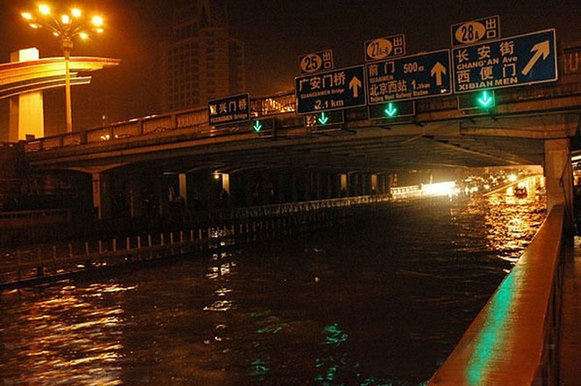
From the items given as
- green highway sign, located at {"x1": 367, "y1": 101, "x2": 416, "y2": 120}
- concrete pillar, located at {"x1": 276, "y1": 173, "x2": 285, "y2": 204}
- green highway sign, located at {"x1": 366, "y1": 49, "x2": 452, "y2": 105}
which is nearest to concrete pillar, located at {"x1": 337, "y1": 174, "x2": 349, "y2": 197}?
concrete pillar, located at {"x1": 276, "y1": 173, "x2": 285, "y2": 204}

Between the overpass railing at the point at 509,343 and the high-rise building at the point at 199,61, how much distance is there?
165663 mm

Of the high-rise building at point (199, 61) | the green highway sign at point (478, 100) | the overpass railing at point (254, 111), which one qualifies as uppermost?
the high-rise building at point (199, 61)

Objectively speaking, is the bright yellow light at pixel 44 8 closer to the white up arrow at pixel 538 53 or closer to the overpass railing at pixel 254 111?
the overpass railing at pixel 254 111

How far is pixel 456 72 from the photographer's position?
20438 mm

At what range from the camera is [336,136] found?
1005 inches

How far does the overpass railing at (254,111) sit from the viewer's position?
18.4 meters

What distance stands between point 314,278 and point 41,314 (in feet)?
26.8

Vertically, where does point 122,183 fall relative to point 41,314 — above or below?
above

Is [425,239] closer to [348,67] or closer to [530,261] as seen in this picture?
[348,67]

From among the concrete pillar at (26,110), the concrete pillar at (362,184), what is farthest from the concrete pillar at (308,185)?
the concrete pillar at (26,110)

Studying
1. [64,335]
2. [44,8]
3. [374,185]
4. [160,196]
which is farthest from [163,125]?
[374,185]

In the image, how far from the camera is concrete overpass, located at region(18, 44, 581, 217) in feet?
62.5

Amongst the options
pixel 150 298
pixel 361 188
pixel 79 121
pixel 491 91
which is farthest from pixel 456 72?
pixel 79 121

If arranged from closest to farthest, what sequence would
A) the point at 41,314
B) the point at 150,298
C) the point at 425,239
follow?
the point at 41,314, the point at 150,298, the point at 425,239
